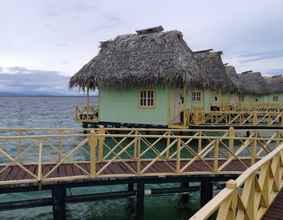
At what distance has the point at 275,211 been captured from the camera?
4855mm

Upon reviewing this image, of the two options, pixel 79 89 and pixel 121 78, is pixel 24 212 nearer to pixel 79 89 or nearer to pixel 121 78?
pixel 121 78

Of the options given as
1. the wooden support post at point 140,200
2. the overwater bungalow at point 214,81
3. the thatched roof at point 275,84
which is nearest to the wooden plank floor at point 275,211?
the wooden support post at point 140,200

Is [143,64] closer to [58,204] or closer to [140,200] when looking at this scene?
[140,200]

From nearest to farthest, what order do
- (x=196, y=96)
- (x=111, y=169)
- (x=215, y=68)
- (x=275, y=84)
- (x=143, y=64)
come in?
(x=111, y=169), (x=143, y=64), (x=196, y=96), (x=215, y=68), (x=275, y=84)

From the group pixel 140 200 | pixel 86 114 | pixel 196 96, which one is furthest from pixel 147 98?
pixel 140 200

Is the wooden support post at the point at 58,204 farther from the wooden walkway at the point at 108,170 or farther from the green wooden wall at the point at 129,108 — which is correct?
the green wooden wall at the point at 129,108

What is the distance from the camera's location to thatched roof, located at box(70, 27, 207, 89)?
60.9 feet

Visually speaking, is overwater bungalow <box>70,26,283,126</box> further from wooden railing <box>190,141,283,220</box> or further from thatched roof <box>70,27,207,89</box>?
wooden railing <box>190,141,283,220</box>

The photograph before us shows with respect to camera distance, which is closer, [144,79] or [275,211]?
[275,211]

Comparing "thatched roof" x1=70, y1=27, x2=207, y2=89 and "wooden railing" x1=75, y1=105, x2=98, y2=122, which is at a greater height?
"thatched roof" x1=70, y1=27, x2=207, y2=89

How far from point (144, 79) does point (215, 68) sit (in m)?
10.6

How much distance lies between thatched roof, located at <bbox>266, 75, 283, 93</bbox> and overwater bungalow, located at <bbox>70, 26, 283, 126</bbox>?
88.6ft

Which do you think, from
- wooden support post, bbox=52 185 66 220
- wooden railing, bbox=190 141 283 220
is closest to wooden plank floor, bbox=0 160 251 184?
wooden support post, bbox=52 185 66 220

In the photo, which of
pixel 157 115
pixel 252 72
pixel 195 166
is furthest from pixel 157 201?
pixel 252 72
